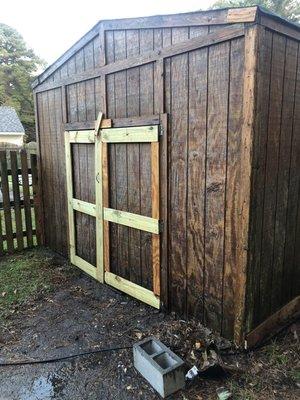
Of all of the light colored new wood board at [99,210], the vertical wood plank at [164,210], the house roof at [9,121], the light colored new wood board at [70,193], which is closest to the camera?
the vertical wood plank at [164,210]

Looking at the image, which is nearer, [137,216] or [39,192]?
[137,216]

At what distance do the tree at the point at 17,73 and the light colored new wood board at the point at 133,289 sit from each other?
91.7 feet

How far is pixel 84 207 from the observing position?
169 inches

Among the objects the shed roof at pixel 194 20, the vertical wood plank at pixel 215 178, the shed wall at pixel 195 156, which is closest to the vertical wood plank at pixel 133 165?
the shed wall at pixel 195 156

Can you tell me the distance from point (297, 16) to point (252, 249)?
30.4 ft

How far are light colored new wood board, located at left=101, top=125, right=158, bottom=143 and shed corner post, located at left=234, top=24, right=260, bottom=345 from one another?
974mm

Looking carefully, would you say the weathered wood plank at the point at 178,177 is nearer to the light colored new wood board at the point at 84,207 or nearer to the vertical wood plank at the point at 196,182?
the vertical wood plank at the point at 196,182

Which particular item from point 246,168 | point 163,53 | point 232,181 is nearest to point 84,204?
point 163,53

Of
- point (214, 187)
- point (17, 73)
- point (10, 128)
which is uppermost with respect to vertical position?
point (17, 73)

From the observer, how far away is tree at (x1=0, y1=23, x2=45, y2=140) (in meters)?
28.6

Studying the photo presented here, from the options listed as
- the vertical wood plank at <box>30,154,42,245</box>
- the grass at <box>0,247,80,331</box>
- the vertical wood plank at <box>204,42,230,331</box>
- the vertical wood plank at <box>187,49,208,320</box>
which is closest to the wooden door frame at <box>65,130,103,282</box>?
the grass at <box>0,247,80,331</box>

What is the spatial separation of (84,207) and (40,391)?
2.31m

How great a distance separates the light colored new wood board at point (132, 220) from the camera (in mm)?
3291

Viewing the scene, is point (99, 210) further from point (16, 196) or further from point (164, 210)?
point (16, 196)
